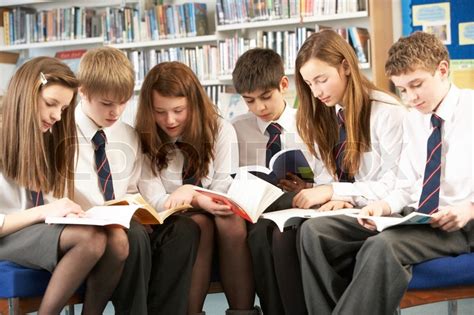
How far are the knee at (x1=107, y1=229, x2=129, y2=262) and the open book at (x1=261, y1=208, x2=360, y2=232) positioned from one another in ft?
1.36

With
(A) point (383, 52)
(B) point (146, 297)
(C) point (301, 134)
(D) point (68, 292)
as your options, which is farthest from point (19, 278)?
(A) point (383, 52)

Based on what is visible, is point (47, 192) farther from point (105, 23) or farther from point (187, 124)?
point (105, 23)

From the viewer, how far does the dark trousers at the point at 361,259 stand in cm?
197

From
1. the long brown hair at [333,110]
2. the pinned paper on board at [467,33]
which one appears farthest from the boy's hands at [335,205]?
the pinned paper on board at [467,33]

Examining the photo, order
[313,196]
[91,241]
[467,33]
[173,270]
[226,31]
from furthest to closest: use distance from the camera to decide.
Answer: [226,31] < [467,33] < [313,196] < [173,270] < [91,241]

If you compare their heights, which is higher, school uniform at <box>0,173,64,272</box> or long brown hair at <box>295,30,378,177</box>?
long brown hair at <box>295,30,378,177</box>

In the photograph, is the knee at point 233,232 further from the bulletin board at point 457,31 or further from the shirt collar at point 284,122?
the bulletin board at point 457,31

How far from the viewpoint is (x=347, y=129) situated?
2488 mm

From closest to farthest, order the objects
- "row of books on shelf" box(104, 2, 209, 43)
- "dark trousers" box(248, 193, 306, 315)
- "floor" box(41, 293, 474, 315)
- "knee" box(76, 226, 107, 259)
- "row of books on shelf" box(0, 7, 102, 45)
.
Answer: "knee" box(76, 226, 107, 259) → "dark trousers" box(248, 193, 306, 315) → "floor" box(41, 293, 474, 315) → "row of books on shelf" box(104, 2, 209, 43) → "row of books on shelf" box(0, 7, 102, 45)

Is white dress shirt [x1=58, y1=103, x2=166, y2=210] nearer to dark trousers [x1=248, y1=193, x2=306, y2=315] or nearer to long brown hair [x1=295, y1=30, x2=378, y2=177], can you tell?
dark trousers [x1=248, y1=193, x2=306, y2=315]

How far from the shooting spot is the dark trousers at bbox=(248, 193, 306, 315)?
7.52 ft

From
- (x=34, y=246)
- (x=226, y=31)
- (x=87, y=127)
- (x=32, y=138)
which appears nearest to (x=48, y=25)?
(x=226, y=31)

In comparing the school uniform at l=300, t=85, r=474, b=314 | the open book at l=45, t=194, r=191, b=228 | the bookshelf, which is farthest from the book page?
the bookshelf

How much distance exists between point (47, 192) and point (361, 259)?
94cm
